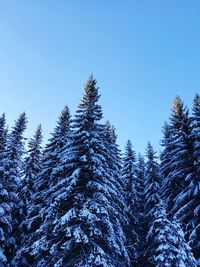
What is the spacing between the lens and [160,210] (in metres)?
18.5

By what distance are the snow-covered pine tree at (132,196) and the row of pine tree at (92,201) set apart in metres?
0.12

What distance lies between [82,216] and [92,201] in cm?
125

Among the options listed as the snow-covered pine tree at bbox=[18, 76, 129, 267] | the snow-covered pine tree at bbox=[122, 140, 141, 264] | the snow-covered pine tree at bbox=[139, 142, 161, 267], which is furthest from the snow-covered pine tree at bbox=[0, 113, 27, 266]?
the snow-covered pine tree at bbox=[139, 142, 161, 267]

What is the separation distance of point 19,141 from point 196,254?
1842 cm

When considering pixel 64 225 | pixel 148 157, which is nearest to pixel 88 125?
pixel 64 225

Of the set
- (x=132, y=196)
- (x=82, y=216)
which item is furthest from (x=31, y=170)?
(x=82, y=216)

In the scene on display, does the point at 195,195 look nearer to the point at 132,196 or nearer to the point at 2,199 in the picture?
the point at 132,196

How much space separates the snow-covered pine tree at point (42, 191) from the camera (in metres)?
20.4

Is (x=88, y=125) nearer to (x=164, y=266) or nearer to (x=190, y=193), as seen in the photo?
(x=190, y=193)

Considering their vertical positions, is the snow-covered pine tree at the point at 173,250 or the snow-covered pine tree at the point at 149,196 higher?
the snow-covered pine tree at the point at 149,196

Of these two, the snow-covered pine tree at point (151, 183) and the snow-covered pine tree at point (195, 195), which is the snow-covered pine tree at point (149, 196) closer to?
the snow-covered pine tree at point (151, 183)

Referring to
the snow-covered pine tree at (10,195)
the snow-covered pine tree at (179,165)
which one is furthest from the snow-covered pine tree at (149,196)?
the snow-covered pine tree at (10,195)

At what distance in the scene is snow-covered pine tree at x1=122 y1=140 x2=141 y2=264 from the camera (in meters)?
25.1

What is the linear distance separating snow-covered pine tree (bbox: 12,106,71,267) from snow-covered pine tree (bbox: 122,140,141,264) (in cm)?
789
